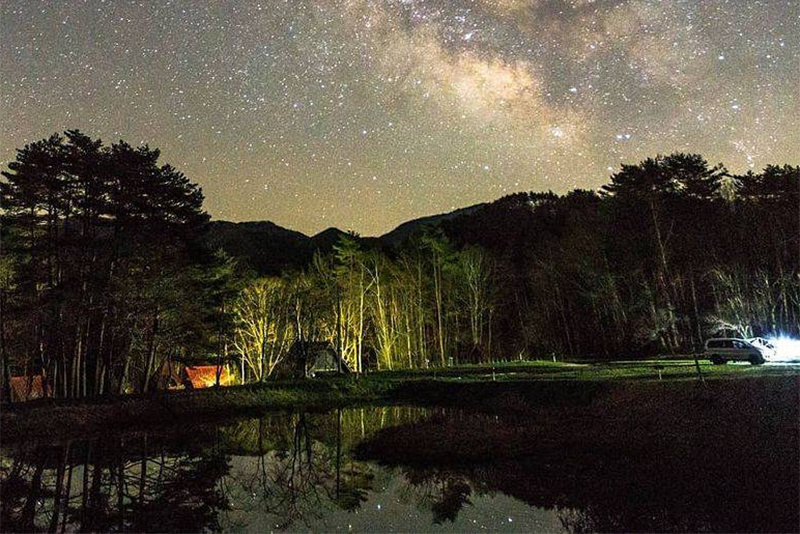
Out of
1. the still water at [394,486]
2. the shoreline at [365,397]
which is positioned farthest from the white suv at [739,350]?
the still water at [394,486]

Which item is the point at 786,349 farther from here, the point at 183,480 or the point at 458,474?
the point at 183,480

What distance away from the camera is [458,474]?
50.1 feet

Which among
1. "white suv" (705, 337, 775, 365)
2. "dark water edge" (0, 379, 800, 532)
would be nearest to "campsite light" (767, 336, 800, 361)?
"white suv" (705, 337, 775, 365)

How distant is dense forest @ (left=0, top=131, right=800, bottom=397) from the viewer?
2753 centimetres

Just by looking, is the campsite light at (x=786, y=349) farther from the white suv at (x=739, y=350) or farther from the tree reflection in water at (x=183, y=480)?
the tree reflection in water at (x=183, y=480)

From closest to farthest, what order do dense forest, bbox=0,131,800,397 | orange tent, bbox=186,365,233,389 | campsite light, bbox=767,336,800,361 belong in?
1. dense forest, bbox=0,131,800,397
2. campsite light, bbox=767,336,800,361
3. orange tent, bbox=186,365,233,389

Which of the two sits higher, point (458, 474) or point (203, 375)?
point (203, 375)

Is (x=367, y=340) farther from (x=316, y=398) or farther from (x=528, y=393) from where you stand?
(x=528, y=393)

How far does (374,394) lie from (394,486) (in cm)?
2319

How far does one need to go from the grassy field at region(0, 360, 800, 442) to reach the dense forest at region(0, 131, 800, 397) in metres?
3.87

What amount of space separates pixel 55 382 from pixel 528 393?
25794 millimetres

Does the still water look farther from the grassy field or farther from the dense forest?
the dense forest

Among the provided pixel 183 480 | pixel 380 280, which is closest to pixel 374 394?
pixel 380 280

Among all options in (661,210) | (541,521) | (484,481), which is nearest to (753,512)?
(541,521)
